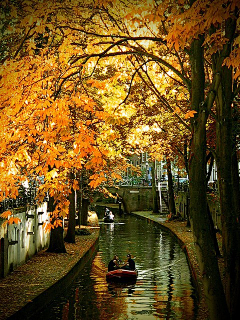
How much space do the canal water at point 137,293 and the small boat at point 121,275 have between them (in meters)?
0.28

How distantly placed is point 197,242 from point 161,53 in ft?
37.0

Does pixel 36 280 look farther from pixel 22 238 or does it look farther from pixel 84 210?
pixel 84 210


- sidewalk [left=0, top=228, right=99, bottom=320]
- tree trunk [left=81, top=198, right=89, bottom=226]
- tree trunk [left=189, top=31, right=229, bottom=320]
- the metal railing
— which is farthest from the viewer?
tree trunk [left=81, top=198, right=89, bottom=226]

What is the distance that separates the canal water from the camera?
14219mm

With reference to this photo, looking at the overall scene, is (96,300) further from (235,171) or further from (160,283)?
(235,171)

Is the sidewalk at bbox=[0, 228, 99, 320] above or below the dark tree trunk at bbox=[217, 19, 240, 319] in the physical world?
below

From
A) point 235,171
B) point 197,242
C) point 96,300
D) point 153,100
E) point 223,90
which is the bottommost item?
point 96,300

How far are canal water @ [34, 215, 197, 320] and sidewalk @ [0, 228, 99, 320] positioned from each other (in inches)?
15.4

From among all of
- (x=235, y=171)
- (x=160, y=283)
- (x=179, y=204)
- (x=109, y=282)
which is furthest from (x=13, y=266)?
(x=179, y=204)

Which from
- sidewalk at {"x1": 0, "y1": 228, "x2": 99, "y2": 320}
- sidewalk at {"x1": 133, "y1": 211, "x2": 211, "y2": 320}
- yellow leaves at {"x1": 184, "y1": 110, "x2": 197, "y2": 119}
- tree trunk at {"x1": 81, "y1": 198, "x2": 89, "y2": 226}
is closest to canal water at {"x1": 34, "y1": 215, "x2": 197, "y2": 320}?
sidewalk at {"x1": 133, "y1": 211, "x2": 211, "y2": 320}

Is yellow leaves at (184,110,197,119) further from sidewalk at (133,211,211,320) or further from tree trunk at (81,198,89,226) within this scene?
tree trunk at (81,198,89,226)

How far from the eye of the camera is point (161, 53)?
19.1 m

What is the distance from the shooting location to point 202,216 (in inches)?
365

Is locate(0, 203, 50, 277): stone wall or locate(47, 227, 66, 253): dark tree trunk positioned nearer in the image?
locate(0, 203, 50, 277): stone wall
